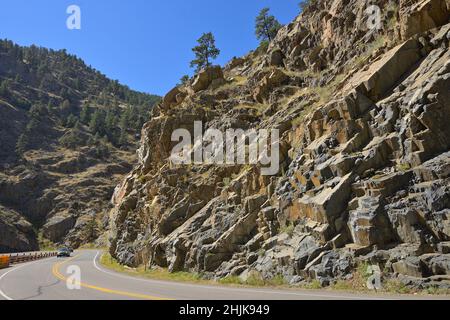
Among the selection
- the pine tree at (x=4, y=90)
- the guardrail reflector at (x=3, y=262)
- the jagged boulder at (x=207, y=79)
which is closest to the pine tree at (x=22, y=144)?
the pine tree at (x=4, y=90)

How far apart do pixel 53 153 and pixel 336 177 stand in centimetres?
9000

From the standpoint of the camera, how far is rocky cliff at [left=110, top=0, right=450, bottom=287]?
14.6 metres

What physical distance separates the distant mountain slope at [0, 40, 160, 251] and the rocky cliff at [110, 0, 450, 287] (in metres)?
46.1

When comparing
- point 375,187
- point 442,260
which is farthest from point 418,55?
point 442,260

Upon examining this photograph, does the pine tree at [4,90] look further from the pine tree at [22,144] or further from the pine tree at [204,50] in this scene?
the pine tree at [204,50]

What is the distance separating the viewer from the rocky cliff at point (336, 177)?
14.6m

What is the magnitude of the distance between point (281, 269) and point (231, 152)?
12.3 meters

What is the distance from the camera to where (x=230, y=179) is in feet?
86.3

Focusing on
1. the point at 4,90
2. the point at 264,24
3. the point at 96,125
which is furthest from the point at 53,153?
the point at 264,24

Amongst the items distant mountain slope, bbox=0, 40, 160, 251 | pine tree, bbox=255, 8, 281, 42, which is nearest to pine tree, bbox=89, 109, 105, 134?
distant mountain slope, bbox=0, 40, 160, 251

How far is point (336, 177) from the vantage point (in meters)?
17.8

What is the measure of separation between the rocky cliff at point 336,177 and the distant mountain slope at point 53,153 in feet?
151

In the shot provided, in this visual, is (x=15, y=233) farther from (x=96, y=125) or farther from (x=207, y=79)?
(x=96, y=125)

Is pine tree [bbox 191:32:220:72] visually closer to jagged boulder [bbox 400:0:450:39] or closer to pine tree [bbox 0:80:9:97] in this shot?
jagged boulder [bbox 400:0:450:39]
